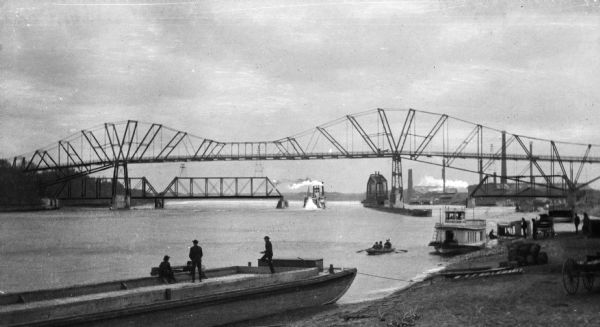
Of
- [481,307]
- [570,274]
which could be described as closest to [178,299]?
[481,307]

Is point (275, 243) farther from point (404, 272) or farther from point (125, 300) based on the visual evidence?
point (125, 300)

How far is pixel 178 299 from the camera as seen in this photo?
1789cm

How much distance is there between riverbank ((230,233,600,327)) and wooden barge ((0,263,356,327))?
0.71 m

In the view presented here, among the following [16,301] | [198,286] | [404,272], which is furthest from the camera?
[404,272]

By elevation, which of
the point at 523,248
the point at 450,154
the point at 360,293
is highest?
the point at 450,154

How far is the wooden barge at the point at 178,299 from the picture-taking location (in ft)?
51.3

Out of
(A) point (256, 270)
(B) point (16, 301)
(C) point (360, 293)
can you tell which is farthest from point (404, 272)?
(B) point (16, 301)

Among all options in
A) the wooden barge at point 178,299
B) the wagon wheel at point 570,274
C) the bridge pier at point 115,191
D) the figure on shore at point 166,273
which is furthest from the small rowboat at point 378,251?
the bridge pier at point 115,191

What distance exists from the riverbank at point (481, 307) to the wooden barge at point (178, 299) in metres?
0.71

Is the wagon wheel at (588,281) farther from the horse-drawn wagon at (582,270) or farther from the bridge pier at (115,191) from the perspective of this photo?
the bridge pier at (115,191)

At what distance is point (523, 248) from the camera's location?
27.7 meters

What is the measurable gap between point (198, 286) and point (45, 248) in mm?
46864

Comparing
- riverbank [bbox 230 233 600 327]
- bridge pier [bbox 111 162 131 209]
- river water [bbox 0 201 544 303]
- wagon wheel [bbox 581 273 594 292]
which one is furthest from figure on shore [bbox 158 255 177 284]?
bridge pier [bbox 111 162 131 209]

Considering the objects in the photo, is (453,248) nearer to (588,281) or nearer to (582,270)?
(588,281)
